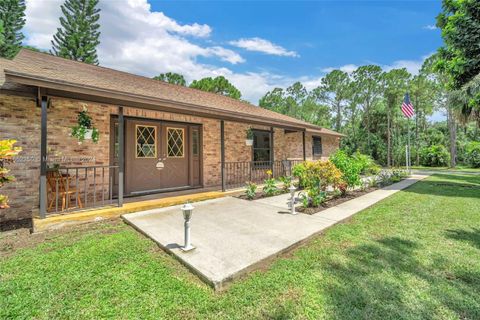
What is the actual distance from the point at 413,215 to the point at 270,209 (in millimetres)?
3318

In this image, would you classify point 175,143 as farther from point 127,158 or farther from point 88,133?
point 88,133

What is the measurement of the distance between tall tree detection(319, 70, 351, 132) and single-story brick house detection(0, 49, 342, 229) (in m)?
23.4

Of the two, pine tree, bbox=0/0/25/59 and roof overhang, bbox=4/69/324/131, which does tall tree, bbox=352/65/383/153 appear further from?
pine tree, bbox=0/0/25/59

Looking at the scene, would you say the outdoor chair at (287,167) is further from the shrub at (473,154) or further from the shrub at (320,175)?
the shrub at (473,154)

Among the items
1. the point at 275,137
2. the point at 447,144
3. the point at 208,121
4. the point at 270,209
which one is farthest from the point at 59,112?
the point at 447,144

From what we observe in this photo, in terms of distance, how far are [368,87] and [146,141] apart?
90.3 ft

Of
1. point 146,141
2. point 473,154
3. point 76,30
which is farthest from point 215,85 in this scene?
point 473,154

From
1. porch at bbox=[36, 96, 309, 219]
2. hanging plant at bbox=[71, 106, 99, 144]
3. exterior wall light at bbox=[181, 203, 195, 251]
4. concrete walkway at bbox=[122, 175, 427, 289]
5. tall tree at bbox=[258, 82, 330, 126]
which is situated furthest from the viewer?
tall tree at bbox=[258, 82, 330, 126]

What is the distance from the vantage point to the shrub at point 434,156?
72.6 ft

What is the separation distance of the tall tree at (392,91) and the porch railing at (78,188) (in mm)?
25829

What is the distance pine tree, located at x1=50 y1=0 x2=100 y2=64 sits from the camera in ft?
59.4

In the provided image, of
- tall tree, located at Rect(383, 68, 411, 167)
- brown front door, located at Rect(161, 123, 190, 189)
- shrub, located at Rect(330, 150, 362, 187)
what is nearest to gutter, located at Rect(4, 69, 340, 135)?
brown front door, located at Rect(161, 123, 190, 189)

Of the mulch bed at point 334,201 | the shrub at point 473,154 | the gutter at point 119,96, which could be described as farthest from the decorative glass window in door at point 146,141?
the shrub at point 473,154

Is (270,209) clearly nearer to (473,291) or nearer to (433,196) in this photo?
(473,291)
